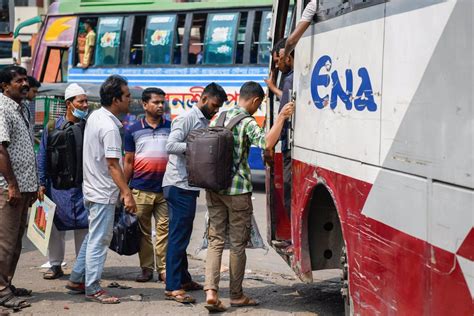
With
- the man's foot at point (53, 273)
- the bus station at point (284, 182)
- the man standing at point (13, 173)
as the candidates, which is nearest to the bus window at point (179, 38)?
the bus station at point (284, 182)

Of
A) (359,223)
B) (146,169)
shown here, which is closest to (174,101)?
(146,169)

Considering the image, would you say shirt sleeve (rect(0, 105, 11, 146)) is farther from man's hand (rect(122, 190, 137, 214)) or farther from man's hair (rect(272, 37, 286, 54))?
man's hair (rect(272, 37, 286, 54))

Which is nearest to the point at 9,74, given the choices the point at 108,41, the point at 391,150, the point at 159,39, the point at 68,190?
the point at 68,190

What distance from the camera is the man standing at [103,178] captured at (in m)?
6.77

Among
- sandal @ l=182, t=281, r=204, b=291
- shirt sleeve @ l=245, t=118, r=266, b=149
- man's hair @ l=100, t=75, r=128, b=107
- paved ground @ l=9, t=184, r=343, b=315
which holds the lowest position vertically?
paved ground @ l=9, t=184, r=343, b=315

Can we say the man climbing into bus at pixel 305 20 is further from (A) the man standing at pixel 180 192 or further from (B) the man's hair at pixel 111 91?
(B) the man's hair at pixel 111 91

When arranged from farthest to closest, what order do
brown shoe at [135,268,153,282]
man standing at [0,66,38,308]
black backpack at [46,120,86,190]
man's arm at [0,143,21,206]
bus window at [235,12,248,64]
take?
1. bus window at [235,12,248,64]
2. brown shoe at [135,268,153,282]
3. black backpack at [46,120,86,190]
4. man standing at [0,66,38,308]
5. man's arm at [0,143,21,206]

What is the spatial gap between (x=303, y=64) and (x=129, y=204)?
1710 millimetres

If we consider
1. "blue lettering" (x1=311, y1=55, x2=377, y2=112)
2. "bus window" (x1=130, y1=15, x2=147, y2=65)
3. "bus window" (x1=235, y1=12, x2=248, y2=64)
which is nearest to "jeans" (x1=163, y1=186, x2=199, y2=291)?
"blue lettering" (x1=311, y1=55, x2=377, y2=112)

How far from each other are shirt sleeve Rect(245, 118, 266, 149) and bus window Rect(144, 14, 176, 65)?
12016mm

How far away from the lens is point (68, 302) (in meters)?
7.11

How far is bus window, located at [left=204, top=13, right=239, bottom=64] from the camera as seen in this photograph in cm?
1772

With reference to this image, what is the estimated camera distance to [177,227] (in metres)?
7.05

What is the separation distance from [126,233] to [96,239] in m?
0.75
